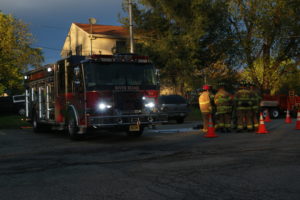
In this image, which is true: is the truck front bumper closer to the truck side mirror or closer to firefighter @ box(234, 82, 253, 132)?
the truck side mirror

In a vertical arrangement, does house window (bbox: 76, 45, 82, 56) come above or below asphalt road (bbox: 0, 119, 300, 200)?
above

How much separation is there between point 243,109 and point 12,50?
24.1 meters

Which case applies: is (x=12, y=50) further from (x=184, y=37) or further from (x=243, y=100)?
(x=243, y=100)

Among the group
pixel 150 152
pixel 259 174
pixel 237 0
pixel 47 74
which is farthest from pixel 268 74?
pixel 259 174

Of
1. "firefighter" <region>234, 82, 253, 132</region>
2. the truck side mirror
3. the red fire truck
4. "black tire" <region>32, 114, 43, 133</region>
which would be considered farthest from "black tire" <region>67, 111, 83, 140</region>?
"firefighter" <region>234, 82, 253, 132</region>

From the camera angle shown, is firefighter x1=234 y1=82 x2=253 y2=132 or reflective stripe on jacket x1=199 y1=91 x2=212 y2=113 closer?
firefighter x1=234 y1=82 x2=253 y2=132

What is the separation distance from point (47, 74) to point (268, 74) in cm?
1991

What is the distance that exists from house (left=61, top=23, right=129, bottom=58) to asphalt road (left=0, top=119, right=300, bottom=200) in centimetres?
3185

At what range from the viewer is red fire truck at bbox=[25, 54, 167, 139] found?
11.5 m

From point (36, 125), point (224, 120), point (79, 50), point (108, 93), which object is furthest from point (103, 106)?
point (79, 50)

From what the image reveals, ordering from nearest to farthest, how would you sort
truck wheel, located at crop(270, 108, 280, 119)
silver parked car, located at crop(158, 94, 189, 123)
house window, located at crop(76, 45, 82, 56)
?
1. silver parked car, located at crop(158, 94, 189, 123)
2. truck wheel, located at crop(270, 108, 280, 119)
3. house window, located at crop(76, 45, 82, 56)

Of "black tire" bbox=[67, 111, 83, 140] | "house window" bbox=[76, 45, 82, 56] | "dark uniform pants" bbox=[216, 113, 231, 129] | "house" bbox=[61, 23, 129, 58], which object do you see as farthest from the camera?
"house window" bbox=[76, 45, 82, 56]

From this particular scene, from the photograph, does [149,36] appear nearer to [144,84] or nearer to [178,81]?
[178,81]

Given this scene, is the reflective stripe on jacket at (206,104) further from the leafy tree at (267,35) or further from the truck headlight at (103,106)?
the leafy tree at (267,35)
